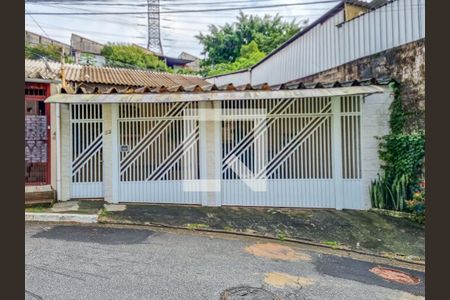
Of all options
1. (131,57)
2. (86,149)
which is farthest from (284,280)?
(131,57)

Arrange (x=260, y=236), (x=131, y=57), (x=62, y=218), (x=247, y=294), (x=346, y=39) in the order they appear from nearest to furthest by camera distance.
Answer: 1. (x=247, y=294)
2. (x=260, y=236)
3. (x=62, y=218)
4. (x=346, y=39)
5. (x=131, y=57)

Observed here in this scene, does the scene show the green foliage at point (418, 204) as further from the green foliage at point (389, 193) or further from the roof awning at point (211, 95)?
the roof awning at point (211, 95)

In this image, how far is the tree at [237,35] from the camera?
98.2 ft

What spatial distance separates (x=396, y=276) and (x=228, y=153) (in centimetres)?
478

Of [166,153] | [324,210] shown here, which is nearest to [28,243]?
[166,153]

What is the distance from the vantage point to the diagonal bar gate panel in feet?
28.0

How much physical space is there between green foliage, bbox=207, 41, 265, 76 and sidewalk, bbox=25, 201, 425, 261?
18.9m

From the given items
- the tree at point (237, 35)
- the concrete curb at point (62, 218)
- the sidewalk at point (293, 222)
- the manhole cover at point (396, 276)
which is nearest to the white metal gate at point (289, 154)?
the sidewalk at point (293, 222)

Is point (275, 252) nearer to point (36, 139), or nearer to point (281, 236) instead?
point (281, 236)

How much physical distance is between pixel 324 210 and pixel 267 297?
475 centimetres

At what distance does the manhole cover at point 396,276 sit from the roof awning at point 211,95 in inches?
156

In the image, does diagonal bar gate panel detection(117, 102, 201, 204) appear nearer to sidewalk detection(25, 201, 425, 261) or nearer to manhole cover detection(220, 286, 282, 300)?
sidewalk detection(25, 201, 425, 261)

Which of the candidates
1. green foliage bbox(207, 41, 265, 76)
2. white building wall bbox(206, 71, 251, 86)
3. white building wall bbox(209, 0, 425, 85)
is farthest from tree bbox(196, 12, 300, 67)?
white building wall bbox(209, 0, 425, 85)

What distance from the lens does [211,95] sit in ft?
25.3
